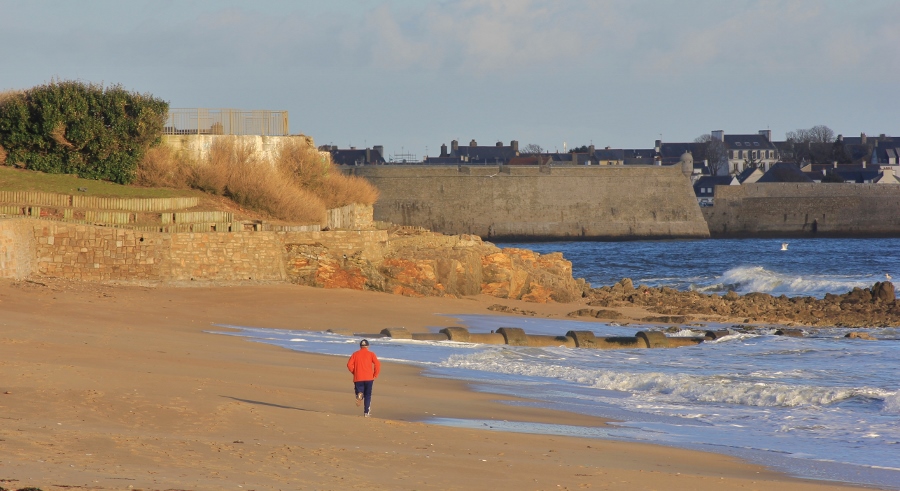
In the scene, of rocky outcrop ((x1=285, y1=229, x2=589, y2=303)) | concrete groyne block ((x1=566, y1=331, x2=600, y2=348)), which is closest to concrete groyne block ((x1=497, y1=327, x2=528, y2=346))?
concrete groyne block ((x1=566, y1=331, x2=600, y2=348))

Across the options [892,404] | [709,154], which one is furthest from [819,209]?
[892,404]

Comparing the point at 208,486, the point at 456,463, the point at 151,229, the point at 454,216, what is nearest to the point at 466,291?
the point at 151,229

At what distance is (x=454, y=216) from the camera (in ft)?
230

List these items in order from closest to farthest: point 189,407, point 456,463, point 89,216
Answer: point 456,463
point 189,407
point 89,216

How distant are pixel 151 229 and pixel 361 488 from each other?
1450 centimetres

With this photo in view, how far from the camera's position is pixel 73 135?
24422 millimetres

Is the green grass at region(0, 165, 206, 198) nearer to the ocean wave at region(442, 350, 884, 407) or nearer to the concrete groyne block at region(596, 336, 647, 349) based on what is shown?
the concrete groyne block at region(596, 336, 647, 349)

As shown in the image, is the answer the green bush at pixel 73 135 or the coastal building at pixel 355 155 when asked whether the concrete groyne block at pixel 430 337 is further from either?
the coastal building at pixel 355 155

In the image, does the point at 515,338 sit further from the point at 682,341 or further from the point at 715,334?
the point at 715,334

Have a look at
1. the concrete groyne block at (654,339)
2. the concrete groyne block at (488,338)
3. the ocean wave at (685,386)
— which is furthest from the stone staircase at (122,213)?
the ocean wave at (685,386)

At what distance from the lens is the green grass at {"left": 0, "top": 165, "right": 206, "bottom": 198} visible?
22156mm

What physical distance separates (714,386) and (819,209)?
211 feet

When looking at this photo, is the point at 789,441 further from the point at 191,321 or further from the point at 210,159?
the point at 210,159

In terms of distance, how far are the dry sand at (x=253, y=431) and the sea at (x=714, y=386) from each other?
1.70ft
